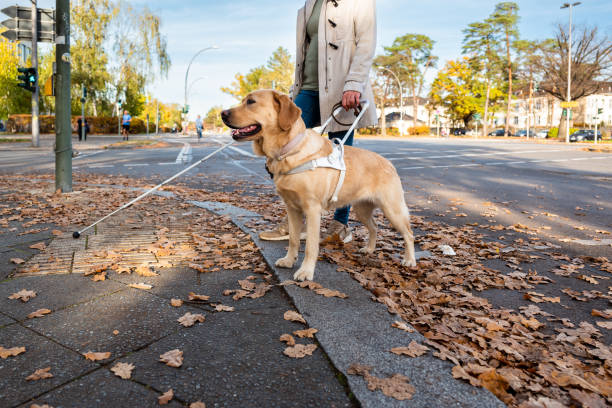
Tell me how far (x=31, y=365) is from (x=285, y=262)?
1811 mm

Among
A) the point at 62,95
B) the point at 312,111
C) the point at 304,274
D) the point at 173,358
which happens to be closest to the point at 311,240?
the point at 304,274

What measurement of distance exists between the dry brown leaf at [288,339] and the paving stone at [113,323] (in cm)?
62

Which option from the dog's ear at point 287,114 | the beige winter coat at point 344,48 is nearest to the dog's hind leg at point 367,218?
the beige winter coat at point 344,48

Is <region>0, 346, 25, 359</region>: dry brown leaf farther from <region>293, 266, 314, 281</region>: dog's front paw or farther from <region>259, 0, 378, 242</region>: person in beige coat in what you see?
<region>259, 0, 378, 242</region>: person in beige coat

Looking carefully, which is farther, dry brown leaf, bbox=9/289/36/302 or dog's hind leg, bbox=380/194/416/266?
dog's hind leg, bbox=380/194/416/266

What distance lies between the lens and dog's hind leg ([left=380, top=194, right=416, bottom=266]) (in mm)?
3568

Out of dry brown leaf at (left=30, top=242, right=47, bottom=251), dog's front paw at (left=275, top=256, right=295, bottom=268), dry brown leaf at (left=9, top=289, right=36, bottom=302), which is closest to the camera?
dry brown leaf at (left=9, top=289, right=36, bottom=302)

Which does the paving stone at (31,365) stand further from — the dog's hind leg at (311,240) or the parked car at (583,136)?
the parked car at (583,136)

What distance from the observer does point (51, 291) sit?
289 centimetres

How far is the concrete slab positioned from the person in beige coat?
4.92 ft

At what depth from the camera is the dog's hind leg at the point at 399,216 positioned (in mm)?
3568

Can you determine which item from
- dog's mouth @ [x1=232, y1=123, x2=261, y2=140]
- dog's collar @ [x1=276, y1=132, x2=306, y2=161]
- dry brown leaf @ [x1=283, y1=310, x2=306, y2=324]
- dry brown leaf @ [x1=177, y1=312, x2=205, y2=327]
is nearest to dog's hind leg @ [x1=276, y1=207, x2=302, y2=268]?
dog's collar @ [x1=276, y1=132, x2=306, y2=161]

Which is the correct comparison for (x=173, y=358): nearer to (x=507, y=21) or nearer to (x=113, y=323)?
(x=113, y=323)

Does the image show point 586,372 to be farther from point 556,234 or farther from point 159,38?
point 159,38
